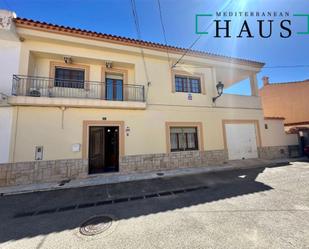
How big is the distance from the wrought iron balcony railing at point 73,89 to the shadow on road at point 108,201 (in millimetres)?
4689

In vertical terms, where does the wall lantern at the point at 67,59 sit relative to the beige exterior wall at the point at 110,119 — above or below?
above

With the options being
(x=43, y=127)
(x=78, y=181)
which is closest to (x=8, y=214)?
(x=78, y=181)

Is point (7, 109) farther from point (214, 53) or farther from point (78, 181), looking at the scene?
point (214, 53)

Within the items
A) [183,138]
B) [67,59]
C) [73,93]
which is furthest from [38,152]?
[183,138]

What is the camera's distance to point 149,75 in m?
9.39

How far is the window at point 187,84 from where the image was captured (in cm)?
1019

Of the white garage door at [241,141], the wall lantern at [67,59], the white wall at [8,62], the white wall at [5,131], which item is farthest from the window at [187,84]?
the white wall at [5,131]

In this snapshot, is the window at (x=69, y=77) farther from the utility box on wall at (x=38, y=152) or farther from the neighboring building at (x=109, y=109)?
the utility box on wall at (x=38, y=152)

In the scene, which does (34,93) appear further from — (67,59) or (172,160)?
(172,160)

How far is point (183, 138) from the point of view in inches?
387

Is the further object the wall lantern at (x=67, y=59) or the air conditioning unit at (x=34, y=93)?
the wall lantern at (x=67, y=59)

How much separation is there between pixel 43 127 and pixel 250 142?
1273 centimetres

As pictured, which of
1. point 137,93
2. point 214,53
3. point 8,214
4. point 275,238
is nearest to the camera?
point 275,238

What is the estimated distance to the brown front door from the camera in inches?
327
